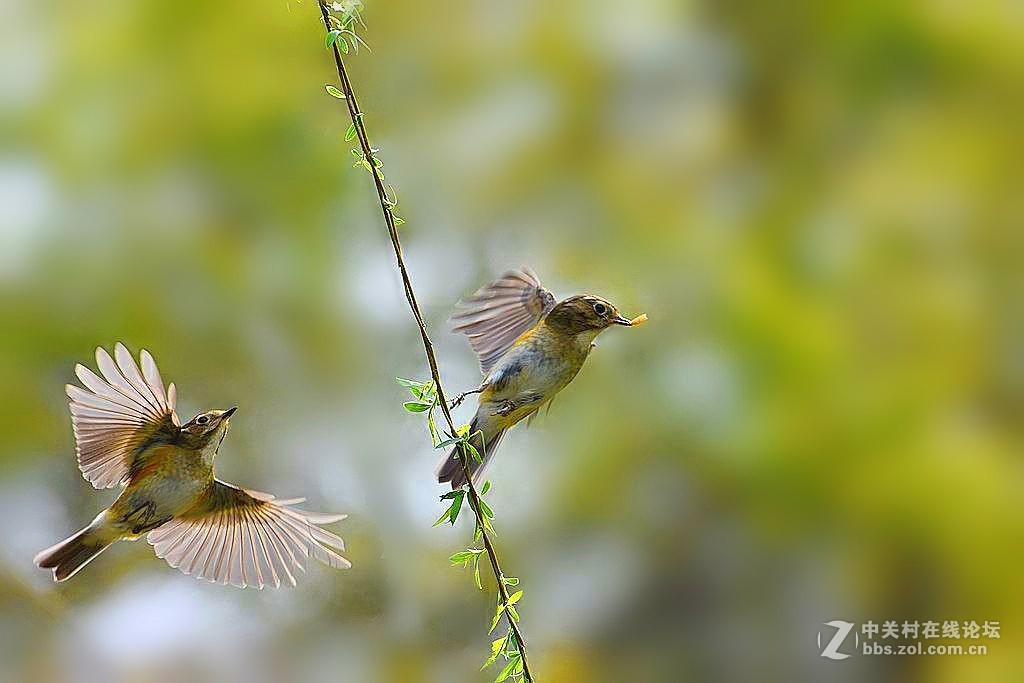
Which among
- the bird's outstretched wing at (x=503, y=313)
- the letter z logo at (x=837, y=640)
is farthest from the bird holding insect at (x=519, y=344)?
the letter z logo at (x=837, y=640)

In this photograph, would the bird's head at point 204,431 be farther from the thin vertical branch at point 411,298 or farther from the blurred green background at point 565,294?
the blurred green background at point 565,294

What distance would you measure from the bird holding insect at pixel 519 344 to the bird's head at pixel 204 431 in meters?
0.10

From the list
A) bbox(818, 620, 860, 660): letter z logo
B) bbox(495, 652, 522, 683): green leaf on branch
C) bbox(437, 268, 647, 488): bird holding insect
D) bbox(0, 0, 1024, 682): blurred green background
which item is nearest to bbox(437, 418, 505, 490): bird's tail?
bbox(437, 268, 647, 488): bird holding insect

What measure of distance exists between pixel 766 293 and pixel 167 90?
2.27 ft

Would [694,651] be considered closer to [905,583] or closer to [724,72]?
[905,583]

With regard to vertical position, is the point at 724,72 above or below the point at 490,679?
above

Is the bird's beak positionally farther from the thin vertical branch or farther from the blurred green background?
the blurred green background

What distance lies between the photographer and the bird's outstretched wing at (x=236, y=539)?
0.47 metres

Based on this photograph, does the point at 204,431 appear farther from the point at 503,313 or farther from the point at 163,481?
the point at 503,313

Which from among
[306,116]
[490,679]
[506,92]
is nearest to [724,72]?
[506,92]

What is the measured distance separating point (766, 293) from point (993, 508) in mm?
328

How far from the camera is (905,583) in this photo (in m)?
1.11

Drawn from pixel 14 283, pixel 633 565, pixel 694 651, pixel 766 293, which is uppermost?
pixel 14 283

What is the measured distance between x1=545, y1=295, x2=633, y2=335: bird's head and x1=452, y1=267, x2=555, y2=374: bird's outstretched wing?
57 mm
